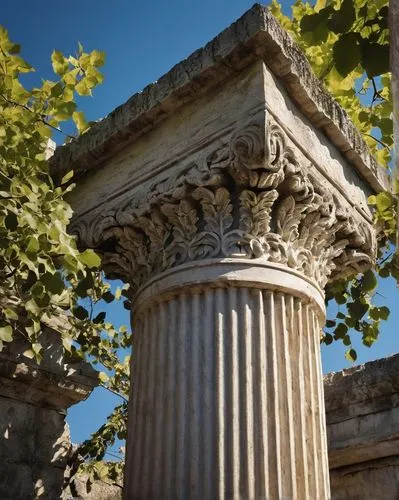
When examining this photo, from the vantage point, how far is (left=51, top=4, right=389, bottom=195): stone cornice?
4.48 m

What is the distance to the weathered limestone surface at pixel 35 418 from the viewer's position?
5.55m

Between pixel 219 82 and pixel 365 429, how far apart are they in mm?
4559

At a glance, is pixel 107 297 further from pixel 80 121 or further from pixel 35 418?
pixel 80 121

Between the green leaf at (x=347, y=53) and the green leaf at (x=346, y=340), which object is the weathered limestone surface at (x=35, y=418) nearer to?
the green leaf at (x=346, y=340)

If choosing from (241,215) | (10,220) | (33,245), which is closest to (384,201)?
(241,215)

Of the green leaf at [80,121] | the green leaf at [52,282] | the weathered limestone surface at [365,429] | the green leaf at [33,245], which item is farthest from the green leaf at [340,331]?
the green leaf at [33,245]

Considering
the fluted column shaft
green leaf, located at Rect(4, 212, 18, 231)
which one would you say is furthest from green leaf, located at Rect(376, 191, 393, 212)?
green leaf, located at Rect(4, 212, 18, 231)

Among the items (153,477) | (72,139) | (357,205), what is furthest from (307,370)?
(72,139)

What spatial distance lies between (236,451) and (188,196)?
1.75 metres

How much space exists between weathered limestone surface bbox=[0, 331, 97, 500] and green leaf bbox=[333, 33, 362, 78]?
3.74 meters

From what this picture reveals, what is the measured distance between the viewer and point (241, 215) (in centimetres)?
451

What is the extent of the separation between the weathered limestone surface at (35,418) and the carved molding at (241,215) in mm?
1366

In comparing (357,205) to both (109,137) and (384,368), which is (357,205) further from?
(384,368)

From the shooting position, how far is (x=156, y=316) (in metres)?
4.59
